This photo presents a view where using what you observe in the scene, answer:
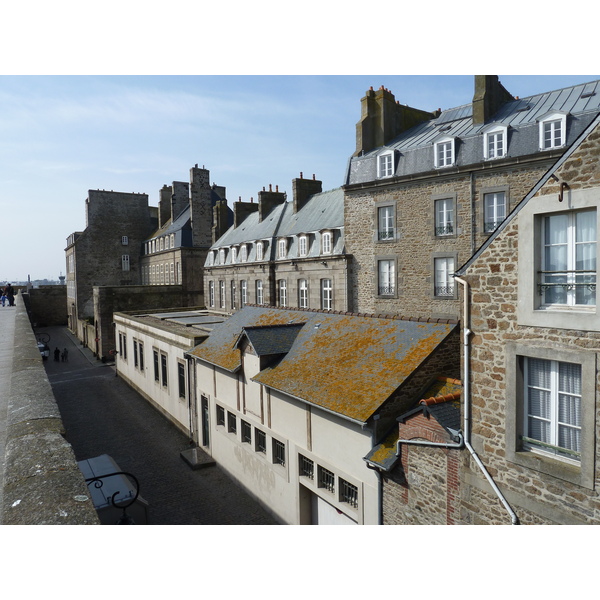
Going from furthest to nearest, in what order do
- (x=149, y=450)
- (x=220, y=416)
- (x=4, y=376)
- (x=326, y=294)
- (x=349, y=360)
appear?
(x=326, y=294)
(x=149, y=450)
(x=220, y=416)
(x=349, y=360)
(x=4, y=376)

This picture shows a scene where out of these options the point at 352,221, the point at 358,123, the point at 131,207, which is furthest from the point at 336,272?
the point at 131,207

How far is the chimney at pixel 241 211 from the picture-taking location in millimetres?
39188

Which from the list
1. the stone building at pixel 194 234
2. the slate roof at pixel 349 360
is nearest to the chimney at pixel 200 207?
the stone building at pixel 194 234

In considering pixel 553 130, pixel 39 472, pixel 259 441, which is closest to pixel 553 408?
pixel 39 472

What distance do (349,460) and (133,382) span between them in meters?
20.9

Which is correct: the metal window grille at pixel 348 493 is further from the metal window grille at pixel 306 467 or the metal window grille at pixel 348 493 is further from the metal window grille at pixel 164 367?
the metal window grille at pixel 164 367

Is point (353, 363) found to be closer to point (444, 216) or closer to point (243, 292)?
point (444, 216)

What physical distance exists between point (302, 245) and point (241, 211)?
40.0ft

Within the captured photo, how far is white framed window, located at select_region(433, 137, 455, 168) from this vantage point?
21.7 m

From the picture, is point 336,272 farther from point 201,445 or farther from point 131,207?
point 131,207

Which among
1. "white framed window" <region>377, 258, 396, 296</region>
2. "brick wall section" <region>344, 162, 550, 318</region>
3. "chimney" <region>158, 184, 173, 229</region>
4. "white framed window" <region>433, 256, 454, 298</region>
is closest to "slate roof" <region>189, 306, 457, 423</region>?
"white framed window" <region>433, 256, 454, 298</region>

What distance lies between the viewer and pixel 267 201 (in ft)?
118

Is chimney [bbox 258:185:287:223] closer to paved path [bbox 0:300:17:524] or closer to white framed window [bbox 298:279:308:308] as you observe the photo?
white framed window [bbox 298:279:308:308]

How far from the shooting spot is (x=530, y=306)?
6105 millimetres
